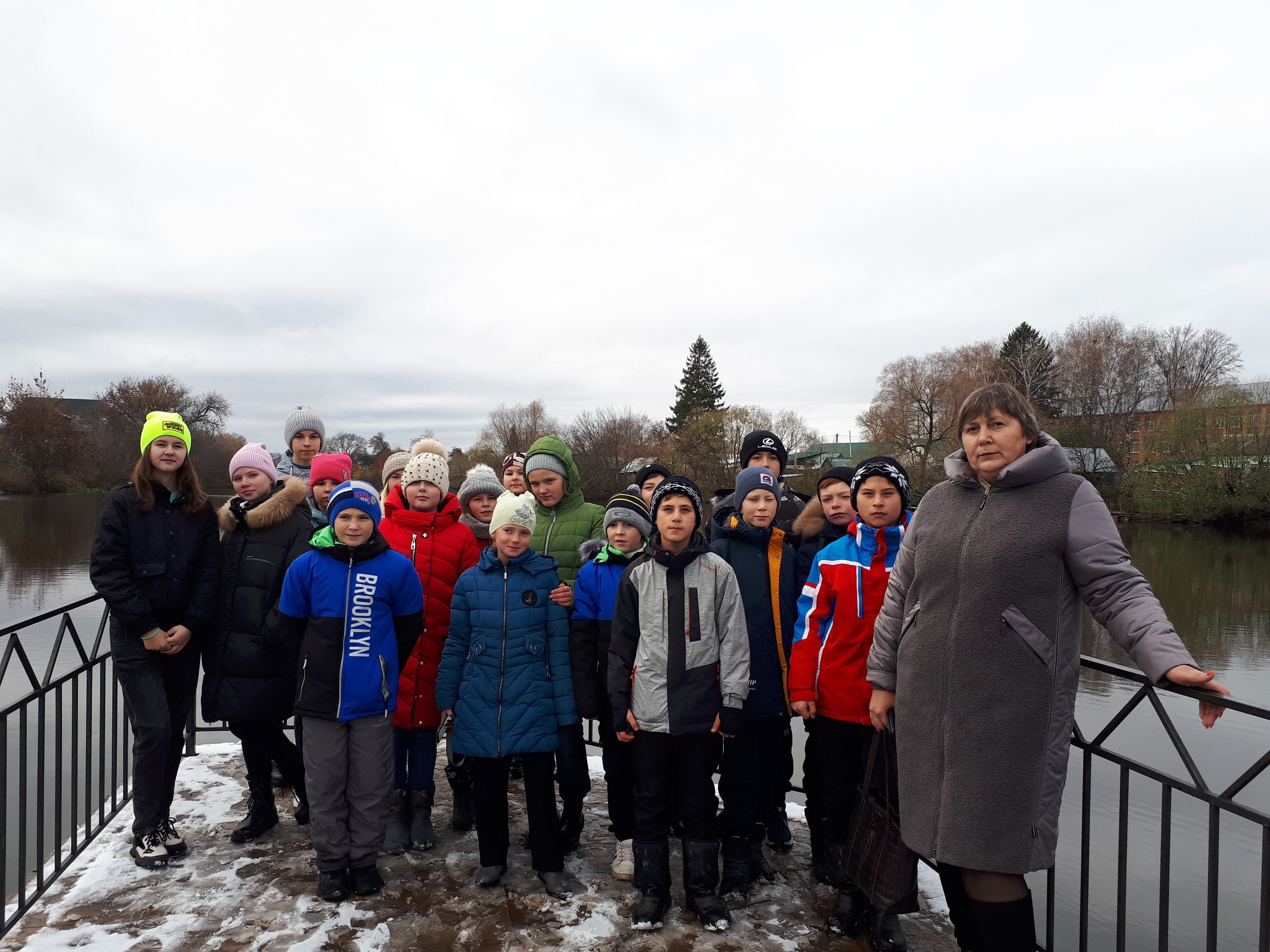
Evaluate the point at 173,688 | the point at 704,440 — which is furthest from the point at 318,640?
the point at 704,440

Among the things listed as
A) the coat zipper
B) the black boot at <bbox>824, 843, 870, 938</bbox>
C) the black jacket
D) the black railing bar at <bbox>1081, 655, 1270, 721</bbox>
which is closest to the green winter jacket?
the coat zipper

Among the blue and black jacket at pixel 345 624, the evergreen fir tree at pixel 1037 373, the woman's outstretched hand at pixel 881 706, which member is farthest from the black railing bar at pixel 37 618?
the evergreen fir tree at pixel 1037 373

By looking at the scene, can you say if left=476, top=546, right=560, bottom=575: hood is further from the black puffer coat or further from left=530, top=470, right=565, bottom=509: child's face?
the black puffer coat

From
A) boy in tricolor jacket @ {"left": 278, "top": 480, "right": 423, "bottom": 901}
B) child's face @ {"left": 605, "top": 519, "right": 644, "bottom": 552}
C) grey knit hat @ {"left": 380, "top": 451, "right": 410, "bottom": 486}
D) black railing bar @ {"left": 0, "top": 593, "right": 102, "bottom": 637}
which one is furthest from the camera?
grey knit hat @ {"left": 380, "top": 451, "right": 410, "bottom": 486}

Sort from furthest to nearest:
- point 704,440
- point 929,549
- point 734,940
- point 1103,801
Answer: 1. point 704,440
2. point 1103,801
3. point 734,940
4. point 929,549

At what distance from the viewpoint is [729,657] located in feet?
9.05

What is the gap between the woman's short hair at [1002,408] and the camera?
206 centimetres

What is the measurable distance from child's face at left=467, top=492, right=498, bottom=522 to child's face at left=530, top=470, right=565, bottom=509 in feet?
1.27

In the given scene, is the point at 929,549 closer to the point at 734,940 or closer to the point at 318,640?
the point at 734,940

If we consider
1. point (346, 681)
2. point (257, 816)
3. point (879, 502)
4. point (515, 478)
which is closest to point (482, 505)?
point (515, 478)

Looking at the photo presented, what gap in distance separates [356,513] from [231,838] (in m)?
1.87

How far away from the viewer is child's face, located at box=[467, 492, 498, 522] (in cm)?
396

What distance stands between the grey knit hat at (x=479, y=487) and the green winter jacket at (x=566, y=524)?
0.30 m

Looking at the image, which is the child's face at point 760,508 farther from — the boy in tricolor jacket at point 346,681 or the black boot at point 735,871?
the boy in tricolor jacket at point 346,681
